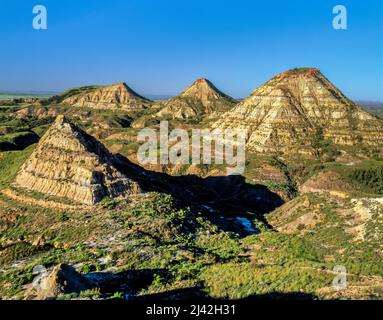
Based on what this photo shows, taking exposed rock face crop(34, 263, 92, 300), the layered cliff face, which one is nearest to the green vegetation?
the layered cliff face

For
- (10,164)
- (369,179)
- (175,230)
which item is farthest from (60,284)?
(369,179)

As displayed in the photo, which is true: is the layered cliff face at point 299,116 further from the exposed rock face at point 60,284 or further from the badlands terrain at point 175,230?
the exposed rock face at point 60,284

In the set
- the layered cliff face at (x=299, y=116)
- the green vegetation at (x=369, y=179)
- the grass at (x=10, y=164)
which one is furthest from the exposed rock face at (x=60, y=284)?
the layered cliff face at (x=299, y=116)

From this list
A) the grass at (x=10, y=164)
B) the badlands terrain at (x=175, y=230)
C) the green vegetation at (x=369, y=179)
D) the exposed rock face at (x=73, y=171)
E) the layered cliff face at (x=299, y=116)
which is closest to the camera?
the badlands terrain at (x=175, y=230)

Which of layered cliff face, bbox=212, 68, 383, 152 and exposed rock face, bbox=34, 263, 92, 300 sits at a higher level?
layered cliff face, bbox=212, 68, 383, 152

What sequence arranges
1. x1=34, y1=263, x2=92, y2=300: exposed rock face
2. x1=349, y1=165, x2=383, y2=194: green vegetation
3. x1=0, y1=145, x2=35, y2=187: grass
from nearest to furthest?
1. x1=34, y1=263, x2=92, y2=300: exposed rock face
2. x1=0, y1=145, x2=35, y2=187: grass
3. x1=349, y1=165, x2=383, y2=194: green vegetation

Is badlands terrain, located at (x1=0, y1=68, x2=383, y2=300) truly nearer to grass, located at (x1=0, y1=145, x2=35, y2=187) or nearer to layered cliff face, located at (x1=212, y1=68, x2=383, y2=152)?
grass, located at (x1=0, y1=145, x2=35, y2=187)

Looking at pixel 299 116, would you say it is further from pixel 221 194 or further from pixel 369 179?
pixel 221 194

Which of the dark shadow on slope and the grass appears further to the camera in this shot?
the dark shadow on slope
